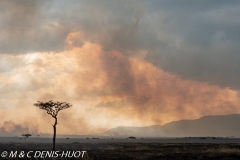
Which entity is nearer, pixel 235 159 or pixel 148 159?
pixel 235 159

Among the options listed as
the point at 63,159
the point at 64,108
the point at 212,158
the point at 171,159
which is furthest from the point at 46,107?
the point at 212,158

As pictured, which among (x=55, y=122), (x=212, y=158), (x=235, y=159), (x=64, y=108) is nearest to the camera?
(x=235, y=159)

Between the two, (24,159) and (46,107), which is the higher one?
(46,107)

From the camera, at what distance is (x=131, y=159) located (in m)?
47.5

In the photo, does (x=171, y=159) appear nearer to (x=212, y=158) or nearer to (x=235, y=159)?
(x=212, y=158)

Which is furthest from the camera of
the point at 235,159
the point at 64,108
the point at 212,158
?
the point at 64,108

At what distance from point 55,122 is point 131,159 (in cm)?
1872

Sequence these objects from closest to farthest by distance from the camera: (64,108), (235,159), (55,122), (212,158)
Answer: (235,159) < (212,158) < (55,122) < (64,108)

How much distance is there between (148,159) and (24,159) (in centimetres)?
1940

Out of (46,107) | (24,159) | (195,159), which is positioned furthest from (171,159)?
(46,107)

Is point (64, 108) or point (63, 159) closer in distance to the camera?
point (63, 159)

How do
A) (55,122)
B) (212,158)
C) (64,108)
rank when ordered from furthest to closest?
(64,108) < (55,122) < (212,158)

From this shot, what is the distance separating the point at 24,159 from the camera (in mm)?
43656

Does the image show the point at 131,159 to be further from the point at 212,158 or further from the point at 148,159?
the point at 212,158
